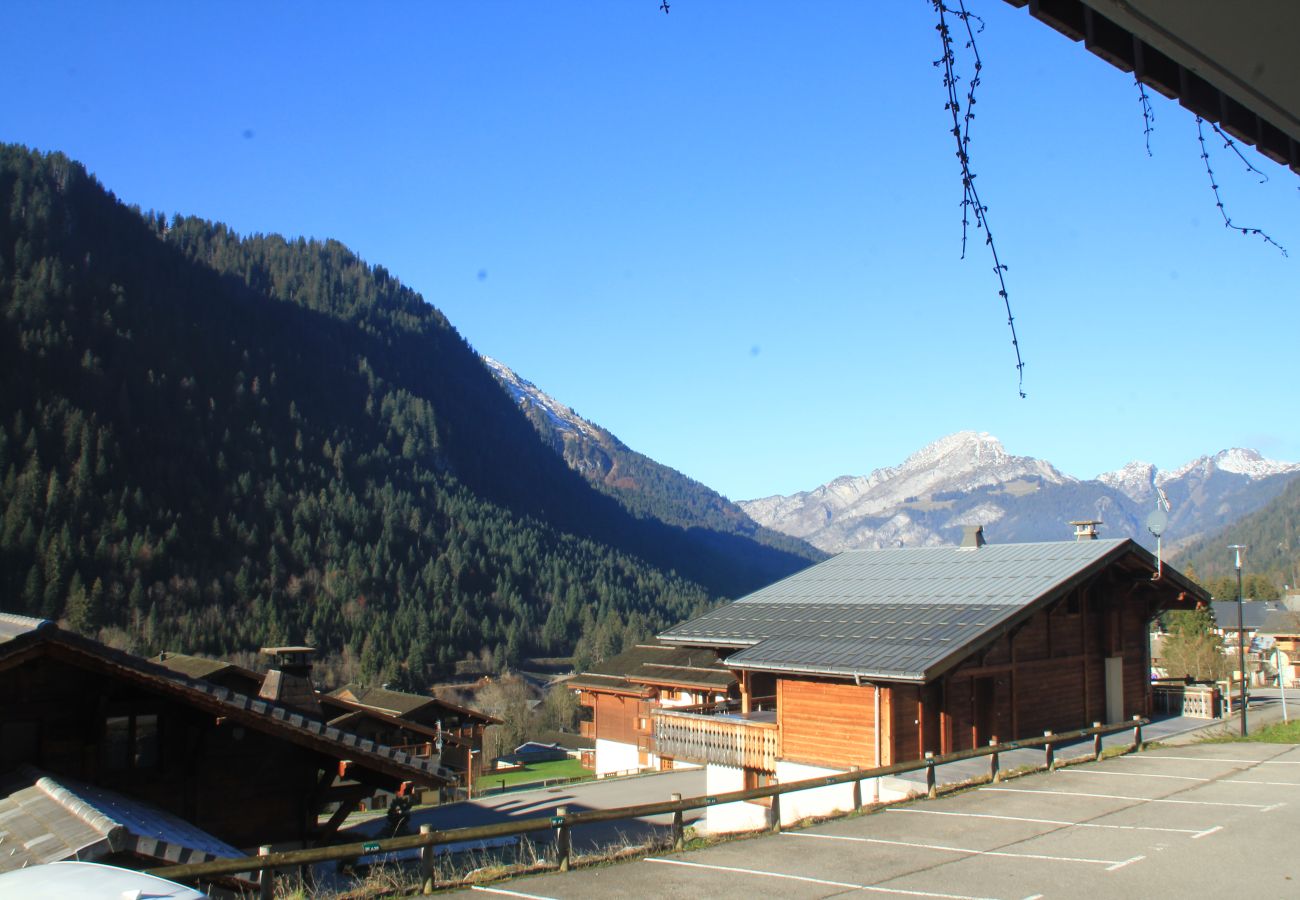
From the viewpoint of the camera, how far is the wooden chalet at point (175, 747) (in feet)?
33.4

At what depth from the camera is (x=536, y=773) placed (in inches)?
2354

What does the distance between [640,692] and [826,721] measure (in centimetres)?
1971

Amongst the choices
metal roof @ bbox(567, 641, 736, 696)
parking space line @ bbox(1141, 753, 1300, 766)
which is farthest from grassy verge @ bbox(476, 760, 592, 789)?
parking space line @ bbox(1141, 753, 1300, 766)

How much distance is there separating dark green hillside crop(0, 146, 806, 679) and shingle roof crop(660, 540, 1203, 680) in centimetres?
7596

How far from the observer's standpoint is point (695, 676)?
38.9 metres

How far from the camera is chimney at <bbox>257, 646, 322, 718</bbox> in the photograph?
52.1 ft

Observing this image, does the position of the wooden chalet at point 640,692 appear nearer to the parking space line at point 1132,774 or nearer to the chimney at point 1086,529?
the chimney at point 1086,529

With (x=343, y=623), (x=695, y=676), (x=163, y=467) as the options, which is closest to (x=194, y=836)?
(x=695, y=676)

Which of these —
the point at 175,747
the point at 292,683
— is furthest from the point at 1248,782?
the point at 175,747

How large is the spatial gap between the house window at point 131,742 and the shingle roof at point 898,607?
1364cm

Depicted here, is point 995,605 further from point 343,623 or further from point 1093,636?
point 343,623

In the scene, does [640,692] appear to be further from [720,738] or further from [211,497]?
[211,497]

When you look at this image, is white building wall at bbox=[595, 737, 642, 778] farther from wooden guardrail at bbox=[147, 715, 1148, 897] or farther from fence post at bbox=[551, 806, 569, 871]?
fence post at bbox=[551, 806, 569, 871]

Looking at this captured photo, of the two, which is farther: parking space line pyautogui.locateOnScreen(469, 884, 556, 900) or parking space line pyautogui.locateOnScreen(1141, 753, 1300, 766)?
parking space line pyautogui.locateOnScreen(1141, 753, 1300, 766)
